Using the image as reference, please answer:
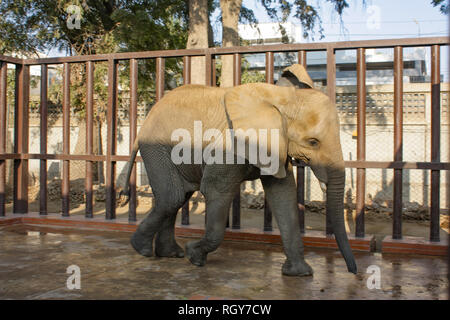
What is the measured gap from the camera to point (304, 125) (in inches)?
173

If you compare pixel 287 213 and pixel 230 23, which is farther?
pixel 230 23

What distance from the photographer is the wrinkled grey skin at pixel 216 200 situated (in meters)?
4.39

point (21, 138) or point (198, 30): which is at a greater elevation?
point (198, 30)

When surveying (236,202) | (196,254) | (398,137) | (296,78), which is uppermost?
(296,78)

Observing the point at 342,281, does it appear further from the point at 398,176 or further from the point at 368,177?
the point at 368,177

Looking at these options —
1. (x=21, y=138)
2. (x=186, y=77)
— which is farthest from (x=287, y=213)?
(x=21, y=138)

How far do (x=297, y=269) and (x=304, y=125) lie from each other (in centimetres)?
134

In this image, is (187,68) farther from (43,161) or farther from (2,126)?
(2,126)

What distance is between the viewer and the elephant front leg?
15.1ft

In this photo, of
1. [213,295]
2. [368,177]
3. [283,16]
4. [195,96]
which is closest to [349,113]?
[368,177]

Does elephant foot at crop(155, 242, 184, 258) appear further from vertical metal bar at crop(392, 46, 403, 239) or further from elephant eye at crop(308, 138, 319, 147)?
vertical metal bar at crop(392, 46, 403, 239)

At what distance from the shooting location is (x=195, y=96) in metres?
5.14

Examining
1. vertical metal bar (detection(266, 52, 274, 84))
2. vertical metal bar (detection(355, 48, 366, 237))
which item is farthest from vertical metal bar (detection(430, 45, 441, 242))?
vertical metal bar (detection(266, 52, 274, 84))
